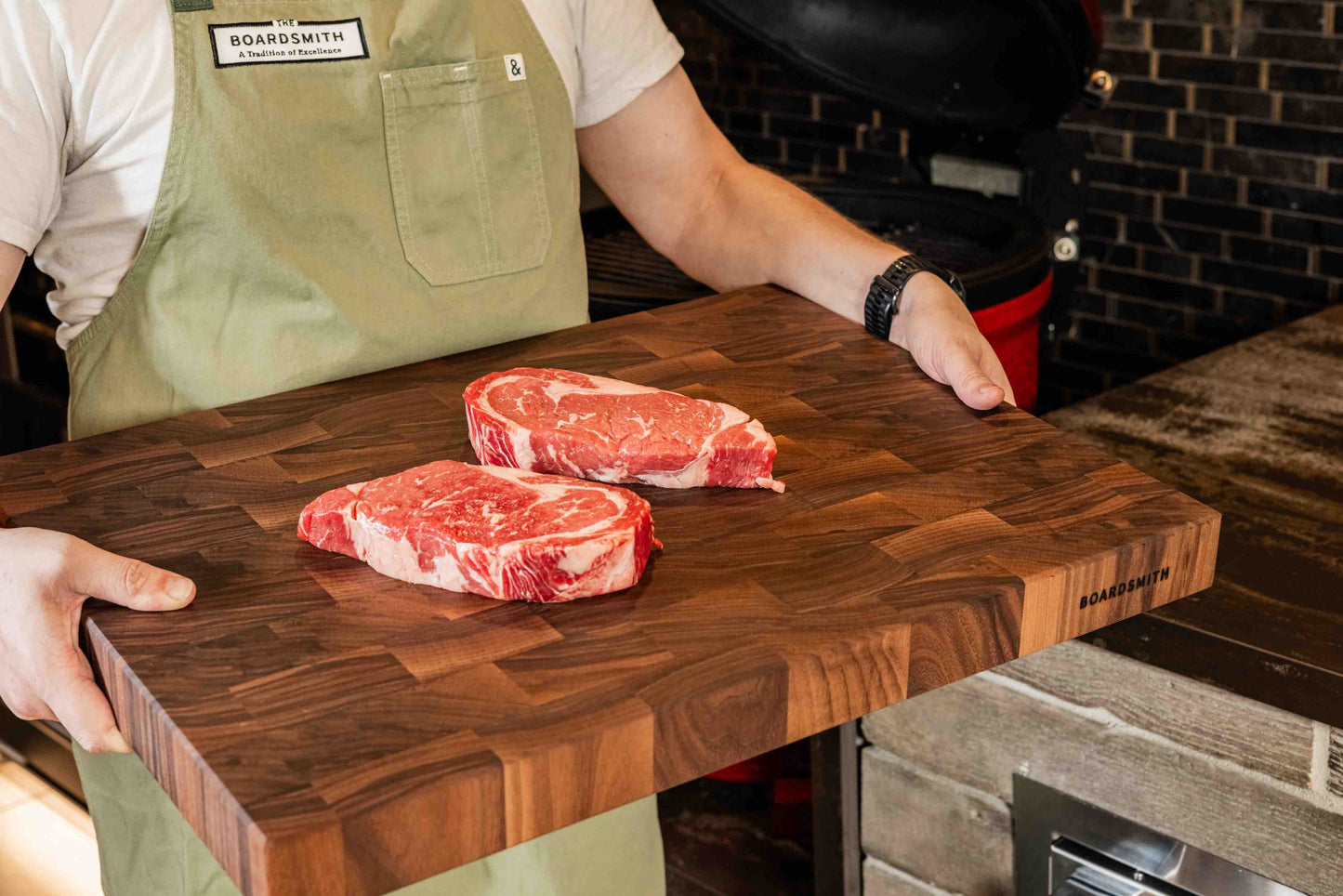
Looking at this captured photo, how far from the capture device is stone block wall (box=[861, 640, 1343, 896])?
4.58ft

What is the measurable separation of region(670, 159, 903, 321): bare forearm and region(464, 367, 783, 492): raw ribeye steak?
374mm

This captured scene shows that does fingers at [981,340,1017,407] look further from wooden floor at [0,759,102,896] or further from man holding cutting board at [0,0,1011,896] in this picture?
wooden floor at [0,759,102,896]

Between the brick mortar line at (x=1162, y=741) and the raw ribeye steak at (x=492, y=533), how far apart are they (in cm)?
70

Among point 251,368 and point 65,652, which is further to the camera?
point 251,368

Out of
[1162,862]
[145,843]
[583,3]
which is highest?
[583,3]

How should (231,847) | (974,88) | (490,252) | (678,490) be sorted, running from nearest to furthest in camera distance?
1. (231,847)
2. (678,490)
3. (490,252)
4. (974,88)

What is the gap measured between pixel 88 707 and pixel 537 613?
1.12ft

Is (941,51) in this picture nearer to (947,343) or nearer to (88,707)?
(947,343)

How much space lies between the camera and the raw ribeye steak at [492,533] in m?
1.02

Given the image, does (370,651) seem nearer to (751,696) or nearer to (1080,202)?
(751,696)

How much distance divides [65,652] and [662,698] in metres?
0.46

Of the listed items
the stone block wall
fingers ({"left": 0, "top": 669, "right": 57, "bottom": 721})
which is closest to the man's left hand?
the stone block wall

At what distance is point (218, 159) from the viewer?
4.32 feet

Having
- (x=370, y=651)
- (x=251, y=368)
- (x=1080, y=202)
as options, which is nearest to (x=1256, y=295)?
(x=1080, y=202)
